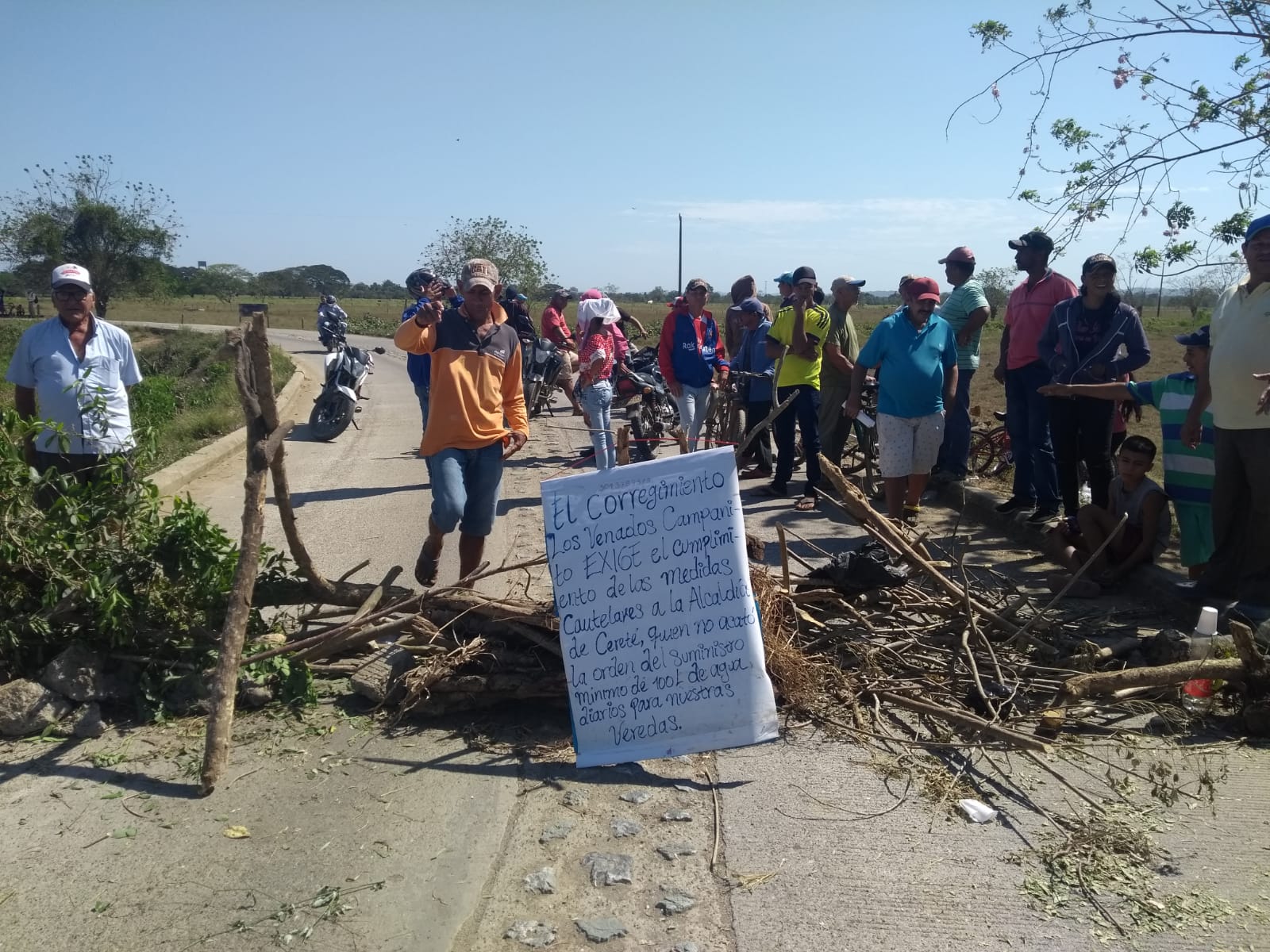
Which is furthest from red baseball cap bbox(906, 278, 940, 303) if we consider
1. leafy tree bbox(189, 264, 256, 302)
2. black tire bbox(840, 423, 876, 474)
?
leafy tree bbox(189, 264, 256, 302)

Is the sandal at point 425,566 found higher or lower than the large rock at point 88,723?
higher

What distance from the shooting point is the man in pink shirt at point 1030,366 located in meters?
7.66

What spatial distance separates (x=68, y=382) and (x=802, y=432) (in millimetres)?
5833

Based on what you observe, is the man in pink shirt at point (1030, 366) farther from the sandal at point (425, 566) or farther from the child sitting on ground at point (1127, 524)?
the sandal at point (425, 566)

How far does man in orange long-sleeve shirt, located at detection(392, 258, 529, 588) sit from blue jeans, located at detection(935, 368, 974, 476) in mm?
4737

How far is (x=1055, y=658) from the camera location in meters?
4.66

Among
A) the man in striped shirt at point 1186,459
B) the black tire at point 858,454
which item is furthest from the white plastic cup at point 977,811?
the black tire at point 858,454

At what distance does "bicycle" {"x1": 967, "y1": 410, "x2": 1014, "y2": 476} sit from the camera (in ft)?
33.3

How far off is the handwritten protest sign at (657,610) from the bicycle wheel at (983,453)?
6.88 m

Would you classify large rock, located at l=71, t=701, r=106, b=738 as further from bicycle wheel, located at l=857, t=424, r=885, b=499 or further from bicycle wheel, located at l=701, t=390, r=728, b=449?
bicycle wheel, located at l=857, t=424, r=885, b=499

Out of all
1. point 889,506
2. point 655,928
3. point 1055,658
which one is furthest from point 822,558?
point 655,928

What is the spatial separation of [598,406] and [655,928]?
22.9 ft

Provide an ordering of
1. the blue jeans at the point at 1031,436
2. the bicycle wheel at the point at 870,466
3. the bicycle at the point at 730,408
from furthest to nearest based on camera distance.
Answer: the bicycle at the point at 730,408, the bicycle wheel at the point at 870,466, the blue jeans at the point at 1031,436

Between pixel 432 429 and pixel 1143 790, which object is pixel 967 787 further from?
pixel 432 429
